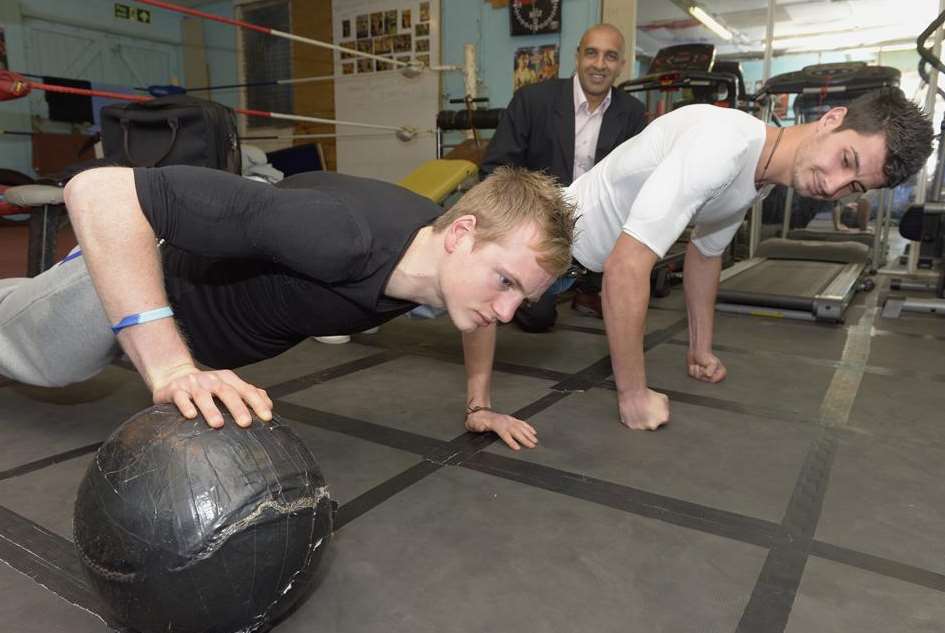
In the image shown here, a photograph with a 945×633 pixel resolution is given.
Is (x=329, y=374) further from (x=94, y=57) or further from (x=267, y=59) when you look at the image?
(x=94, y=57)

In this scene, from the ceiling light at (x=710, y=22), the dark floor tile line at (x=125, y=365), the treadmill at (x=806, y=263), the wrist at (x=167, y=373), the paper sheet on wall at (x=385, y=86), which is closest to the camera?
the wrist at (x=167, y=373)

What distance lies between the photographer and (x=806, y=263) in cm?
474

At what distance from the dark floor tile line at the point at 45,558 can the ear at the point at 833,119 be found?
6.56ft

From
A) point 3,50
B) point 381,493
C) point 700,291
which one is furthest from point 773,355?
point 3,50

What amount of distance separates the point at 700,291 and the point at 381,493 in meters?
1.44

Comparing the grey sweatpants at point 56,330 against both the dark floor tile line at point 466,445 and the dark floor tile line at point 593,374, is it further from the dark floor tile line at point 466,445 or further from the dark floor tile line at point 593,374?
the dark floor tile line at point 593,374

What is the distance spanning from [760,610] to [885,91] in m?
1.44

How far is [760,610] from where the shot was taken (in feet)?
3.57

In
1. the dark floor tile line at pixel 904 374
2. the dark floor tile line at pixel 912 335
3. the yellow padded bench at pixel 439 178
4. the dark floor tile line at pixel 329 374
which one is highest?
the yellow padded bench at pixel 439 178

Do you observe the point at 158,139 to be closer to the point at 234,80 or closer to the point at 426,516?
the point at 426,516

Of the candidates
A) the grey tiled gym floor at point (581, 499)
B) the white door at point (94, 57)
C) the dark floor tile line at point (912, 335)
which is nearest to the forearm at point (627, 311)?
the grey tiled gym floor at point (581, 499)

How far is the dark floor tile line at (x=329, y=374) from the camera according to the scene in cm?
221

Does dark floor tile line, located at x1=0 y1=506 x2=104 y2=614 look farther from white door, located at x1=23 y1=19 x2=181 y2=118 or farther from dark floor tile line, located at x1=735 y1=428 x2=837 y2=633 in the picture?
white door, located at x1=23 y1=19 x2=181 y2=118

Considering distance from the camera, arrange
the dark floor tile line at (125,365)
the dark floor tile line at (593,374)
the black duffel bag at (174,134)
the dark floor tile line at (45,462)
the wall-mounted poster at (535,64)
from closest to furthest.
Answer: the dark floor tile line at (45,462) < the dark floor tile line at (593,374) < the dark floor tile line at (125,365) < the black duffel bag at (174,134) < the wall-mounted poster at (535,64)
